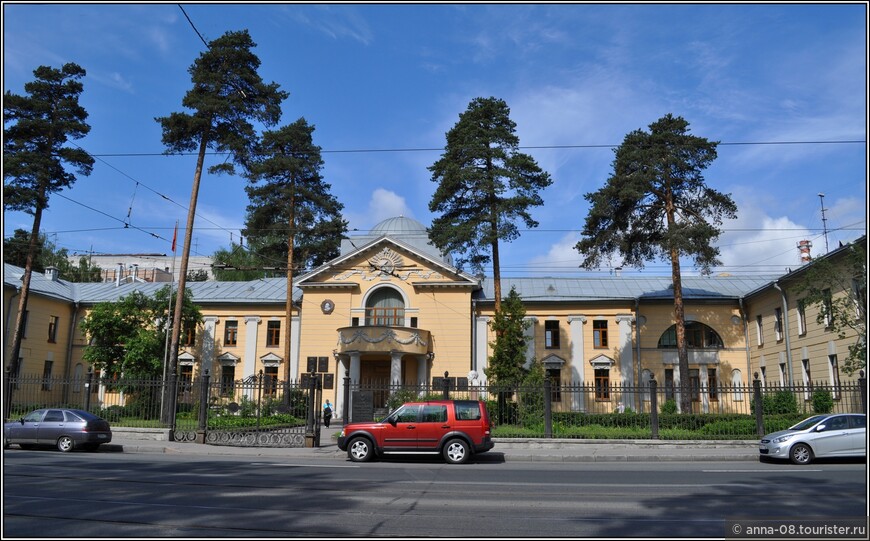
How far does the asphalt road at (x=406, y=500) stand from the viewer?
7.79 m

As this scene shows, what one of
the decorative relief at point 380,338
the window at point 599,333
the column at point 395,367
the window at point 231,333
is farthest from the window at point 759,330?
the window at point 231,333

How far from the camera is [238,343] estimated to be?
43781mm

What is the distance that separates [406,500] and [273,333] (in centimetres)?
3536

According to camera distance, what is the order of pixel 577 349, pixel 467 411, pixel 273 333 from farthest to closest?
pixel 273 333
pixel 577 349
pixel 467 411

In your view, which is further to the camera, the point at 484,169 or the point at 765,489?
the point at 484,169

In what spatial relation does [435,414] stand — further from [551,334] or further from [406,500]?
[551,334]

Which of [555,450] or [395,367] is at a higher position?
[395,367]

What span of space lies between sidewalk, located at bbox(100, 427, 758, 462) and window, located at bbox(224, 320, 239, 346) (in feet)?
67.3

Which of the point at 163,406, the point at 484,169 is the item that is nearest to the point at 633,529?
the point at 163,406

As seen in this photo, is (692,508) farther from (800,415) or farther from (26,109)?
(26,109)

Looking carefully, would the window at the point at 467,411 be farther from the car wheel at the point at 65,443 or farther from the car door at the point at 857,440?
the car wheel at the point at 65,443

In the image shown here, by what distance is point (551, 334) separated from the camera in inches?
1642

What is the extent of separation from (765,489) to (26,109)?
35.7 meters

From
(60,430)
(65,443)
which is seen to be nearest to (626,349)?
(65,443)
